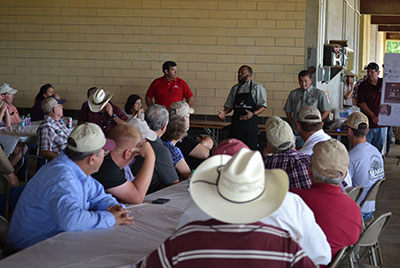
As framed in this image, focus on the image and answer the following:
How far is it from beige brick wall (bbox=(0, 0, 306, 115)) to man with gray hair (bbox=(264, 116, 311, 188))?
597 cm

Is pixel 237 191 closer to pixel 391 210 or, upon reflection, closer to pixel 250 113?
pixel 391 210

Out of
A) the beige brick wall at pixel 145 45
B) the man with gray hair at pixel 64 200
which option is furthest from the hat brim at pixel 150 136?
the beige brick wall at pixel 145 45

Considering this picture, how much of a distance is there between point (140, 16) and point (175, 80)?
1591mm

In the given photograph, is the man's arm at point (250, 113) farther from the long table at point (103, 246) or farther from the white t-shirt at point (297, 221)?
the white t-shirt at point (297, 221)

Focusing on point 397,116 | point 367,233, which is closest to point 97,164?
point 367,233

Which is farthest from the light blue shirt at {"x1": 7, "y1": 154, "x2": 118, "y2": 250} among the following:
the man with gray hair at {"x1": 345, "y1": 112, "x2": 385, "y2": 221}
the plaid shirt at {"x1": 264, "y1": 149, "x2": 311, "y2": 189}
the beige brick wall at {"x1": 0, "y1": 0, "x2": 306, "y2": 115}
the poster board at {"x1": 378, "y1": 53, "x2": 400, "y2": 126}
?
the beige brick wall at {"x1": 0, "y1": 0, "x2": 306, "y2": 115}

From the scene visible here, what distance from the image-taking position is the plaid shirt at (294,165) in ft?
11.8

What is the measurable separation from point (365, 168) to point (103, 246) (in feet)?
8.53

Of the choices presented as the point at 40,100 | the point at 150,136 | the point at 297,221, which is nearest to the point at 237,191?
the point at 297,221

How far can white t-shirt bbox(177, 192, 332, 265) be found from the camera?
1919 millimetres

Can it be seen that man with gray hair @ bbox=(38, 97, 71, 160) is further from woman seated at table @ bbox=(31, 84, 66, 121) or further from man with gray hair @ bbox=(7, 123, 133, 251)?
man with gray hair @ bbox=(7, 123, 133, 251)

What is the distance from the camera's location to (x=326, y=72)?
9.99 m

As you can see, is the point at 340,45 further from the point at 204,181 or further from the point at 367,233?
the point at 204,181

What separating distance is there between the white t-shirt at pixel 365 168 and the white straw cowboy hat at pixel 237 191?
2797 mm
